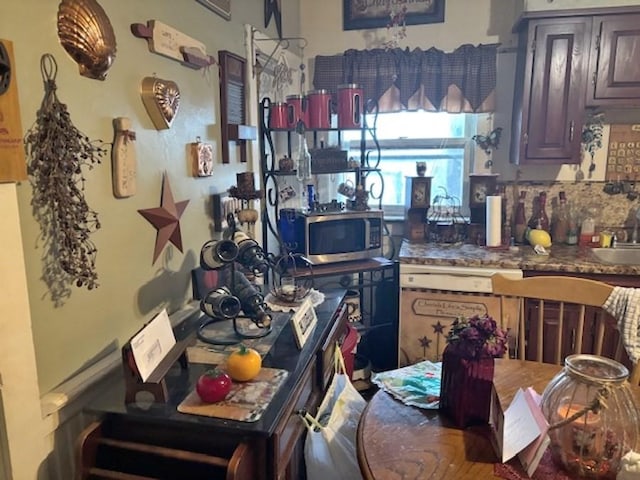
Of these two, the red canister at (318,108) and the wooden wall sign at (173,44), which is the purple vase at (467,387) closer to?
the wooden wall sign at (173,44)

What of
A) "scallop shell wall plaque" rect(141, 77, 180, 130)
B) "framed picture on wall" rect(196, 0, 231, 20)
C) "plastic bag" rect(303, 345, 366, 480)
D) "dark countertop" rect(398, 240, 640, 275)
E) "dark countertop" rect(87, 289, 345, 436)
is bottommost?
"plastic bag" rect(303, 345, 366, 480)

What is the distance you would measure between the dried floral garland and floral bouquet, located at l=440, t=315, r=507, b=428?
A: 3.22 feet

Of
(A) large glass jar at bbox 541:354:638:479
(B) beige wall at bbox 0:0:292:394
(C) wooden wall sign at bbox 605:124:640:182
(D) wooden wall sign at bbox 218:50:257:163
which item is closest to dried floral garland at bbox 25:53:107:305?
(B) beige wall at bbox 0:0:292:394

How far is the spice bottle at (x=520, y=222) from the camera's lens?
316cm

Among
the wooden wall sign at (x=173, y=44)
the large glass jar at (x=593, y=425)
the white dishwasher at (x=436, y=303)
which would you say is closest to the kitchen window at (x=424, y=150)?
the white dishwasher at (x=436, y=303)

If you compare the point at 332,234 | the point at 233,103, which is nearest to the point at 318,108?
the point at 233,103

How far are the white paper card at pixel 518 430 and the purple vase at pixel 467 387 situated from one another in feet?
Answer: 0.30

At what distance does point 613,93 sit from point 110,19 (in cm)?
263

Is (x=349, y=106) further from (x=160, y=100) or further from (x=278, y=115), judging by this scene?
(x=160, y=100)

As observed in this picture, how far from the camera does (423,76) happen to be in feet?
10.4

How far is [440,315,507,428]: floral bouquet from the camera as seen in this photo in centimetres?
121

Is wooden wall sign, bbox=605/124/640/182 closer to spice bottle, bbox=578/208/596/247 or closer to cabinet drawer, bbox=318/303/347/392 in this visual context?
spice bottle, bbox=578/208/596/247

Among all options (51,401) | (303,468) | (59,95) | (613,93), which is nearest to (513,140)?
(613,93)

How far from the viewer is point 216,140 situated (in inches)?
86.7
